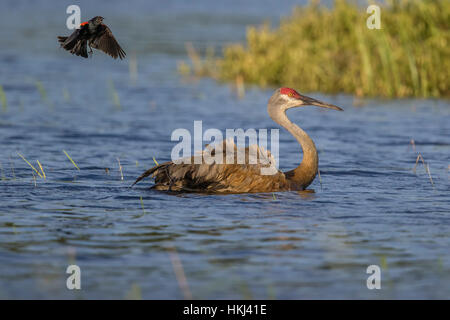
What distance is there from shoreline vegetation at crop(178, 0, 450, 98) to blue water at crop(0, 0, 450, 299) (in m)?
0.57

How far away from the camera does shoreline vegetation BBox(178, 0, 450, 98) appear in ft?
61.2

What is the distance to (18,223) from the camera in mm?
8414

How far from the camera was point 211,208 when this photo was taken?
920cm

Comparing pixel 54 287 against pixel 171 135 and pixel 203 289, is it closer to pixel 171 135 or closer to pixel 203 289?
pixel 203 289

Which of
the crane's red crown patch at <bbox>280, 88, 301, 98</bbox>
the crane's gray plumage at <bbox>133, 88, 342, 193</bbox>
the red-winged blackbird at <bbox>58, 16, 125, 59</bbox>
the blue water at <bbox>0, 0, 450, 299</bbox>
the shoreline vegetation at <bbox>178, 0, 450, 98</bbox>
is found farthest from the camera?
the shoreline vegetation at <bbox>178, 0, 450, 98</bbox>

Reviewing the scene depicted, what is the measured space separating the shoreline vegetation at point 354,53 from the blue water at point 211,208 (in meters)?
0.57

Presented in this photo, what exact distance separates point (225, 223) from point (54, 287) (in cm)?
247

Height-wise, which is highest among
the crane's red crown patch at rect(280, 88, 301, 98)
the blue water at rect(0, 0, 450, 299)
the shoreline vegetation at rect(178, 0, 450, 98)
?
the shoreline vegetation at rect(178, 0, 450, 98)

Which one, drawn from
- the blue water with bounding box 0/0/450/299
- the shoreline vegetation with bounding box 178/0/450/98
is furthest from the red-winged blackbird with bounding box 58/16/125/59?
the shoreline vegetation with bounding box 178/0/450/98

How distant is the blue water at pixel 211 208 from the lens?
673 centimetres

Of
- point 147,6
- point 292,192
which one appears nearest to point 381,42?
point 292,192

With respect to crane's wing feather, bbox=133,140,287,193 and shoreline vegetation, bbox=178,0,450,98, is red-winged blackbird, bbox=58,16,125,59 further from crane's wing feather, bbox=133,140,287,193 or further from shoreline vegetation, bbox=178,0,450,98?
shoreline vegetation, bbox=178,0,450,98

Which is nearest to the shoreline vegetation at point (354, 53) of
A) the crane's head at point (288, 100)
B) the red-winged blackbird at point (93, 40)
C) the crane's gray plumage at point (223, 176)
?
the crane's head at point (288, 100)

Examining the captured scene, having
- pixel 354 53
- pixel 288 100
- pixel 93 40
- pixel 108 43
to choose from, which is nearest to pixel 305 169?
pixel 288 100
